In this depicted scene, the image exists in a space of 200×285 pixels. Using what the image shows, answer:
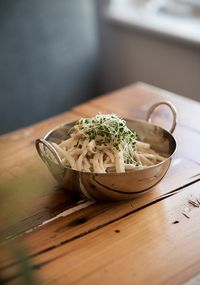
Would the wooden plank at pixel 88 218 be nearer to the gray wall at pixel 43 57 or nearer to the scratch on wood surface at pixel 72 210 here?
the scratch on wood surface at pixel 72 210

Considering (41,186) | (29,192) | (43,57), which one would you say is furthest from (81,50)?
(29,192)

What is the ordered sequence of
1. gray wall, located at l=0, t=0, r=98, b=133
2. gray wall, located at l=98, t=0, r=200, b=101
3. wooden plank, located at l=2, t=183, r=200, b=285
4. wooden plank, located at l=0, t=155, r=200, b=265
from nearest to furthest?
wooden plank, located at l=2, t=183, r=200, b=285
wooden plank, located at l=0, t=155, r=200, b=265
gray wall, located at l=0, t=0, r=98, b=133
gray wall, located at l=98, t=0, r=200, b=101

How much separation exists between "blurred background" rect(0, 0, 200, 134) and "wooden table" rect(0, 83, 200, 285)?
3.05 ft

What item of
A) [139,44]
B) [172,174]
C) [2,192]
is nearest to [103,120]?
[172,174]

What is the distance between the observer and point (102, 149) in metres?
1.08

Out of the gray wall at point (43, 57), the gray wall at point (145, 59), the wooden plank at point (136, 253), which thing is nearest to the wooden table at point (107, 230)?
the wooden plank at point (136, 253)

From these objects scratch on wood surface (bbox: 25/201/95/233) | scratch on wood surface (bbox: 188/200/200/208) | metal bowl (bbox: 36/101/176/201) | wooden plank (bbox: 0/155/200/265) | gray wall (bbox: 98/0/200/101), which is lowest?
gray wall (bbox: 98/0/200/101)

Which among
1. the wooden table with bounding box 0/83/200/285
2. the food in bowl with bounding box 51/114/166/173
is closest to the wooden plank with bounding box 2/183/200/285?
the wooden table with bounding box 0/83/200/285

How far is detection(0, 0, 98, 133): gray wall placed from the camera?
214 centimetres

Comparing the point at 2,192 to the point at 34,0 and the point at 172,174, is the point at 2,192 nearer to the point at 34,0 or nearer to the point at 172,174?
the point at 172,174

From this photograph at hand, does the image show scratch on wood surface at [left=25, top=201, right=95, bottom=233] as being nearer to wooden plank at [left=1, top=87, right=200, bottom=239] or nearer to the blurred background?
wooden plank at [left=1, top=87, right=200, bottom=239]

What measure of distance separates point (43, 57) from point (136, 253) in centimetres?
148

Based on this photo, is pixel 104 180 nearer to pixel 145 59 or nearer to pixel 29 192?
pixel 29 192

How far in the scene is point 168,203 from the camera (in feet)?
3.54
